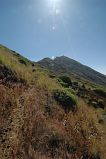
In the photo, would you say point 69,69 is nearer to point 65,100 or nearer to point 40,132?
point 65,100

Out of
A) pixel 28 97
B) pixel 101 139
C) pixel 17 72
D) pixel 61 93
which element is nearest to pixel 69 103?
pixel 61 93

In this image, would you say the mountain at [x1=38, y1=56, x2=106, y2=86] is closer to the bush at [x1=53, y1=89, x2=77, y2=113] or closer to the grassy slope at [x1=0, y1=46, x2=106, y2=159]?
the bush at [x1=53, y1=89, x2=77, y2=113]

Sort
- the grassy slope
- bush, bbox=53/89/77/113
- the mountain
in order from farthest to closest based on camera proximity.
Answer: the mountain < bush, bbox=53/89/77/113 < the grassy slope

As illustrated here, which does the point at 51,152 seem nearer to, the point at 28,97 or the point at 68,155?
the point at 68,155

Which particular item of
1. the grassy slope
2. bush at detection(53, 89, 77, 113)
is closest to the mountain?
bush at detection(53, 89, 77, 113)

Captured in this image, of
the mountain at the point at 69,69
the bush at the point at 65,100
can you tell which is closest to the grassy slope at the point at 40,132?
the bush at the point at 65,100

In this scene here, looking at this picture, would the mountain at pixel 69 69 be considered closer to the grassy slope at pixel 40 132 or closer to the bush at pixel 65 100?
the bush at pixel 65 100

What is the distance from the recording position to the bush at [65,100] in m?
12.2

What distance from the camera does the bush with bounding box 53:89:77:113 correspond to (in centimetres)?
1225

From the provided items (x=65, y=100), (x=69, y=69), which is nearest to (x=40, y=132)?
(x=65, y=100)

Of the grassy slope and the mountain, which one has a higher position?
the mountain

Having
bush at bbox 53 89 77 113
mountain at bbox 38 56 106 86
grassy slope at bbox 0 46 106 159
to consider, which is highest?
mountain at bbox 38 56 106 86

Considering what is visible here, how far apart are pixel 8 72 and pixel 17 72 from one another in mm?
537

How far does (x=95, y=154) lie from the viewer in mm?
8648
